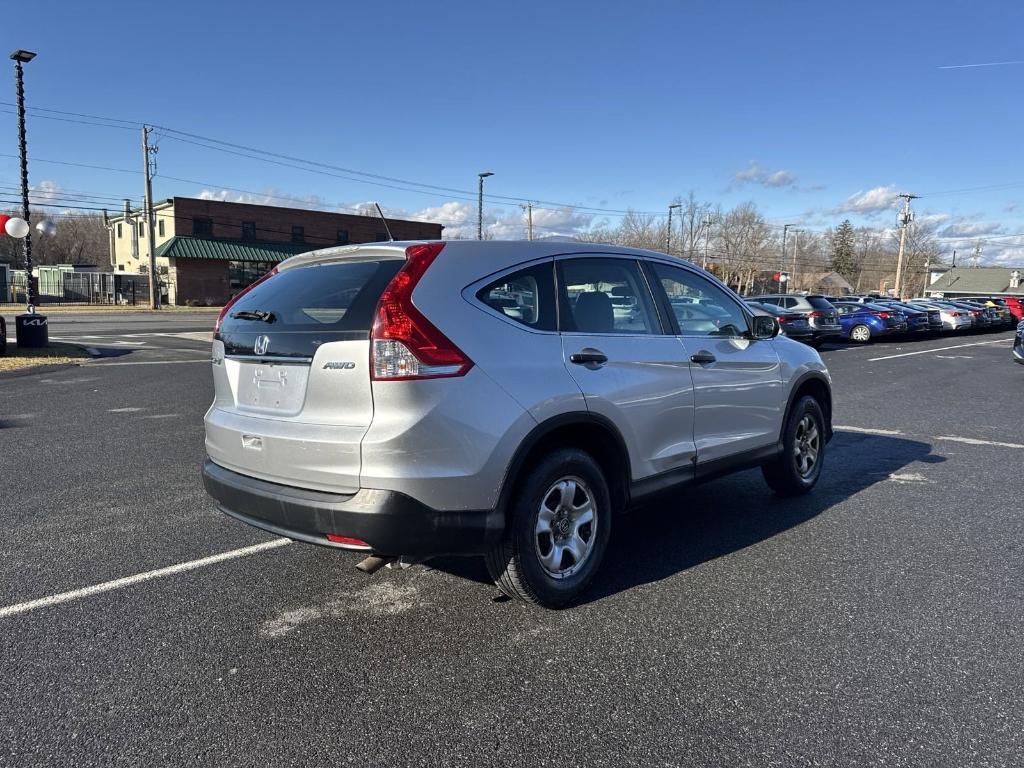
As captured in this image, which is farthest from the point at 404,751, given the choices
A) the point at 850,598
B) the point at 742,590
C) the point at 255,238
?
the point at 255,238

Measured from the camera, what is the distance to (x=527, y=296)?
134 inches

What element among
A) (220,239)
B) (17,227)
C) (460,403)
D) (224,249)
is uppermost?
(220,239)

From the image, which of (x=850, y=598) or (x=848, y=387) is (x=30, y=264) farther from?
(x=850, y=598)

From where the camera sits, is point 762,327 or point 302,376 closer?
point 302,376

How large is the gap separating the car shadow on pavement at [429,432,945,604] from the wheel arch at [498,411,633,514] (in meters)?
0.34

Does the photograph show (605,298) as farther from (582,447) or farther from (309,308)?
(309,308)

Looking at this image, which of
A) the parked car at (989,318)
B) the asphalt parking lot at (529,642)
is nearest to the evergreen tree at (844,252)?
the parked car at (989,318)

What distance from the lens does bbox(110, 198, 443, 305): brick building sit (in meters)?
46.8

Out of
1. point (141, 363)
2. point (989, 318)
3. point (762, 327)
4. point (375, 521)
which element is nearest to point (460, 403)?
point (375, 521)

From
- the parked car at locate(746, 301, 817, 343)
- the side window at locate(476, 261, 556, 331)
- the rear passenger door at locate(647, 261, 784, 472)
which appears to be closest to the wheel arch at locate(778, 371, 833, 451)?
the rear passenger door at locate(647, 261, 784, 472)

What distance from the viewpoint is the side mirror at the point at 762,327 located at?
484 cm

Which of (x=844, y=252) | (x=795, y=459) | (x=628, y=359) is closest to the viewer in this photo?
(x=628, y=359)

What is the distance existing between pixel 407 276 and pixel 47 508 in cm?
362

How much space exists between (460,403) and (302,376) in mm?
728
